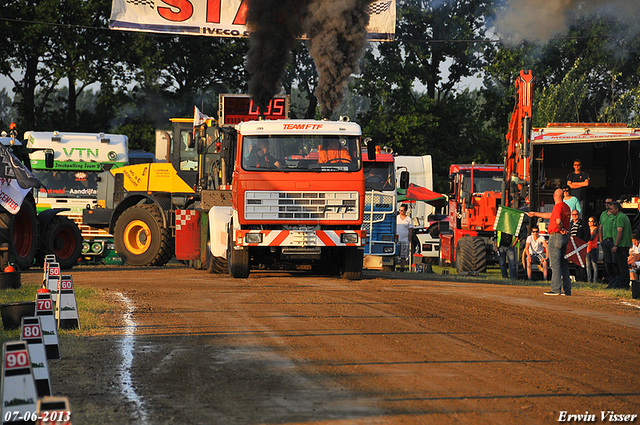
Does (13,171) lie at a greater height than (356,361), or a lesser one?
greater

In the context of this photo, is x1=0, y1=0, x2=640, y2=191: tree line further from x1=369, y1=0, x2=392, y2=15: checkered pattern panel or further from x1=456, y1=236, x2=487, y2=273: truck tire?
x1=456, y1=236, x2=487, y2=273: truck tire

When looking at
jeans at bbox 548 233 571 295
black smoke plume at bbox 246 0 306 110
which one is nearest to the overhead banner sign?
black smoke plume at bbox 246 0 306 110

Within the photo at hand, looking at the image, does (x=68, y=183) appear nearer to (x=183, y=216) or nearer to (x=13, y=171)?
(x=183, y=216)

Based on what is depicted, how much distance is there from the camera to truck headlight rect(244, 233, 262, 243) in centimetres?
1667

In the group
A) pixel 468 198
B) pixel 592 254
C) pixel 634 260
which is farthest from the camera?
pixel 468 198

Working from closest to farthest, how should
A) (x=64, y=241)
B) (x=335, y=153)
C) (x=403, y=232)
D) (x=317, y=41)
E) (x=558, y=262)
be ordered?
(x=558, y=262) → (x=335, y=153) → (x=64, y=241) → (x=403, y=232) → (x=317, y=41)

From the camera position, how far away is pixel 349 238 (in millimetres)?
16938

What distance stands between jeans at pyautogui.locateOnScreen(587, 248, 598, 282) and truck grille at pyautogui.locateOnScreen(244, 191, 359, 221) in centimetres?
613

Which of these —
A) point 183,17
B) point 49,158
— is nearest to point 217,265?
point 49,158

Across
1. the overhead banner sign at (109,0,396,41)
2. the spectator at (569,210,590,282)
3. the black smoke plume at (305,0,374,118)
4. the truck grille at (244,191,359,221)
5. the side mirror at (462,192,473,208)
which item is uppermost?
the overhead banner sign at (109,0,396,41)

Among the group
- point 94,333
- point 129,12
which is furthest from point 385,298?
point 129,12

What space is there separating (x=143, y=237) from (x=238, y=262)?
6176 millimetres

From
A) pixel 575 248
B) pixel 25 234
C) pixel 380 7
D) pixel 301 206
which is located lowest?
pixel 575 248

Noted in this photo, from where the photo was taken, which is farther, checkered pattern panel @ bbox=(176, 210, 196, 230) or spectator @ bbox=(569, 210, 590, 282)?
checkered pattern panel @ bbox=(176, 210, 196, 230)
